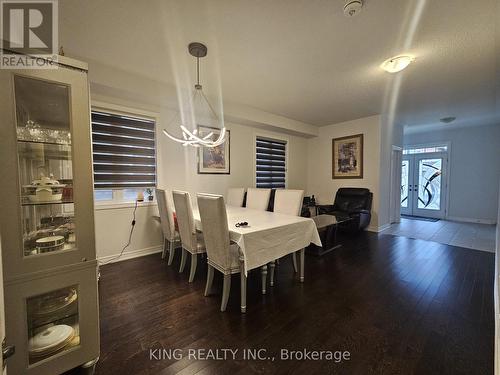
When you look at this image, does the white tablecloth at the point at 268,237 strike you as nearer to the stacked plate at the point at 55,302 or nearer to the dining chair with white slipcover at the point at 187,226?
the dining chair with white slipcover at the point at 187,226

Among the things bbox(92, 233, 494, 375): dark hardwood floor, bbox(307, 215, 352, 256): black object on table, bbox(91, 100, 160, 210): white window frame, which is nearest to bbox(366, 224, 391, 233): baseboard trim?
bbox(307, 215, 352, 256): black object on table

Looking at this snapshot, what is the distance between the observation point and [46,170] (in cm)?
132

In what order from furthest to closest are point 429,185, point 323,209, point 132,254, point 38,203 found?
point 429,185 → point 323,209 → point 132,254 → point 38,203

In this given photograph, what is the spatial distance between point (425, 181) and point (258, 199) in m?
6.05

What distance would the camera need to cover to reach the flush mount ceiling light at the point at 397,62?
2383 mm

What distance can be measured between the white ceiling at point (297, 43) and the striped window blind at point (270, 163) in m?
1.60

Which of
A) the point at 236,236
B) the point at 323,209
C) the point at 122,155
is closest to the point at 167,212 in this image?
the point at 122,155

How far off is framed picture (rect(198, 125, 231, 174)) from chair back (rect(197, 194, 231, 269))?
6.69 ft

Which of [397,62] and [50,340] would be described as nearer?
[50,340]

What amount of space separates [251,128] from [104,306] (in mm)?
3900

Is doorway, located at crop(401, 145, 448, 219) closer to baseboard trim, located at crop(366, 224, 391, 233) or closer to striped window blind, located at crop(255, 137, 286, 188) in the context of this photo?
baseboard trim, located at crop(366, 224, 391, 233)

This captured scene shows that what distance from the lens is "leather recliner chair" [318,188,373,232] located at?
13.9 feet

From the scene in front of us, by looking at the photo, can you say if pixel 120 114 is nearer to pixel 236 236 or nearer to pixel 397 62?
pixel 236 236

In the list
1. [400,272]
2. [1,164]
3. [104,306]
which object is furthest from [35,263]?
[400,272]
